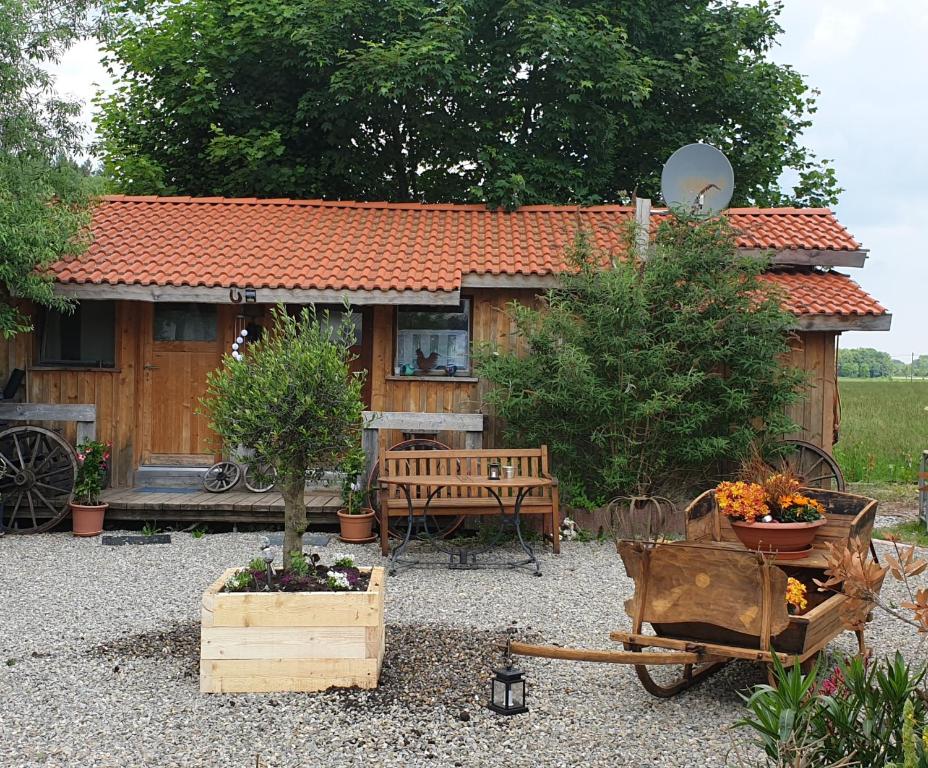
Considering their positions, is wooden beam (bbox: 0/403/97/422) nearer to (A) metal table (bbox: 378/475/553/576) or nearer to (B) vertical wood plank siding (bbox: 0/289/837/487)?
(B) vertical wood plank siding (bbox: 0/289/837/487)

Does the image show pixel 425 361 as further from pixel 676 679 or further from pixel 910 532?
pixel 676 679

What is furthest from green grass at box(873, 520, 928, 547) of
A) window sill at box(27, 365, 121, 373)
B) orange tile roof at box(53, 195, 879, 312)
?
window sill at box(27, 365, 121, 373)

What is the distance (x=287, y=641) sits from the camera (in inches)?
199

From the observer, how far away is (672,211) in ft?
32.7

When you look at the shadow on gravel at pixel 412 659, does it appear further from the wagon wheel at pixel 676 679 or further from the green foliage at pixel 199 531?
the green foliage at pixel 199 531

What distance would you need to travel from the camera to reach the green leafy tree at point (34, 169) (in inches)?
361

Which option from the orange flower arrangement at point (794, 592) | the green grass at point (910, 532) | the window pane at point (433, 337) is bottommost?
the green grass at point (910, 532)

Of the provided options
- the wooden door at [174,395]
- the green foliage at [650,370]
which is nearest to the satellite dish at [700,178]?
the green foliage at [650,370]

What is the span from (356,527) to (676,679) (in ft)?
14.7

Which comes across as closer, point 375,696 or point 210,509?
point 375,696

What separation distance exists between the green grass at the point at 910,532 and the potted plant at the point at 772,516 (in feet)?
16.1

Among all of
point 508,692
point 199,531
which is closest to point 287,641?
point 508,692

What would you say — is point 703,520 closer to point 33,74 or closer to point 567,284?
point 567,284

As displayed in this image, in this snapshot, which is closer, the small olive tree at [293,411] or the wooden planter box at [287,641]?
the wooden planter box at [287,641]
